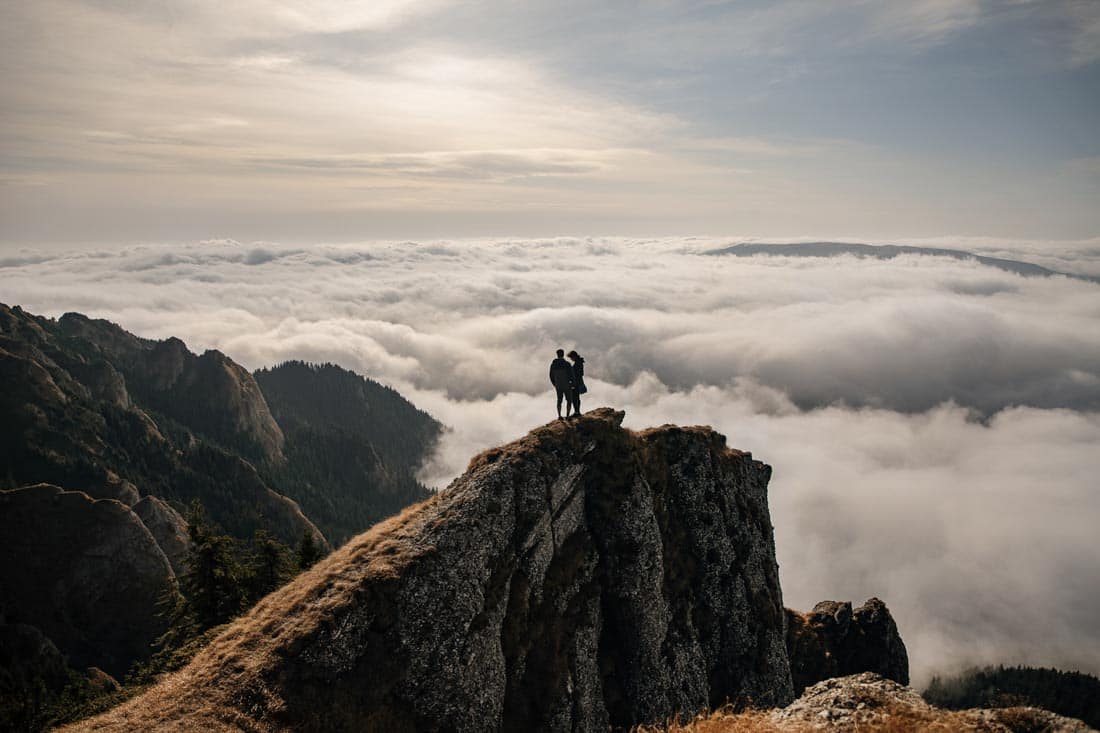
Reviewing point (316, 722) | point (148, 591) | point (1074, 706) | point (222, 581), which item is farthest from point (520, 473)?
point (1074, 706)

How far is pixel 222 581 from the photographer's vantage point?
4941 centimetres

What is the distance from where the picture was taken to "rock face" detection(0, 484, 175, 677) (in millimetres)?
88500

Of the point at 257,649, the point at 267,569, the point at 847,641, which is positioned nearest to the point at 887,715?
the point at 257,649

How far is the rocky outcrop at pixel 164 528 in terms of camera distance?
375 feet

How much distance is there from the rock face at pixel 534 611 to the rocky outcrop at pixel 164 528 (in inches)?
4155

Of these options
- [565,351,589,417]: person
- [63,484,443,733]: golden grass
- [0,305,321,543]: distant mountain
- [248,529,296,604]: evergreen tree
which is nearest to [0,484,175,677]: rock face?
[248,529,296,604]: evergreen tree

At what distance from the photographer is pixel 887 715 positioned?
64.9ft

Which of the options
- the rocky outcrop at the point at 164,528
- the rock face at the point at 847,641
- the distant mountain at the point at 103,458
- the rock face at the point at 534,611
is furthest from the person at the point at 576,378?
the distant mountain at the point at 103,458

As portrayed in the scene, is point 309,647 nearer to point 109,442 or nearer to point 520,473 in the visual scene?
point 520,473

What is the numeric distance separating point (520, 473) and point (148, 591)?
92.9m

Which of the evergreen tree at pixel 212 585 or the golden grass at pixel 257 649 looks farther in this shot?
the evergreen tree at pixel 212 585

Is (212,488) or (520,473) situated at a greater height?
(520,473)

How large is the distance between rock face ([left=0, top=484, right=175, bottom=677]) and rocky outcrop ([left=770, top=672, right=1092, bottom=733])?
96.7 metres

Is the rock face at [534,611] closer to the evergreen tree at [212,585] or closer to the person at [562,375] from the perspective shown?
the person at [562,375]
